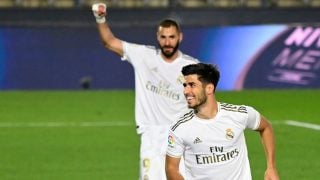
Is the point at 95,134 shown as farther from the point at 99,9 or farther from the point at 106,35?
the point at 99,9

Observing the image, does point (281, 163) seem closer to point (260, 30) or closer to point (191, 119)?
point (191, 119)

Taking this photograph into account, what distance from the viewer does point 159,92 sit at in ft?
36.5

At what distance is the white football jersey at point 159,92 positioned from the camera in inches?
435

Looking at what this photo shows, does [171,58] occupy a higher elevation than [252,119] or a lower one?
lower

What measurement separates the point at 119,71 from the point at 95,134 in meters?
6.62

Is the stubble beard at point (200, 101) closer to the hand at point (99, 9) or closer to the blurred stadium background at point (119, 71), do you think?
the hand at point (99, 9)

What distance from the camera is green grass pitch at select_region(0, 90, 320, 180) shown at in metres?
14.4

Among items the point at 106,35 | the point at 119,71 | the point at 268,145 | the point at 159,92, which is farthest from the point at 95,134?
the point at 268,145

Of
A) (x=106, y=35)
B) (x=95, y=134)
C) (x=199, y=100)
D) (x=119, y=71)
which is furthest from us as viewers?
(x=119, y=71)

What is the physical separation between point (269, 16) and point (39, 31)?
9043 millimetres

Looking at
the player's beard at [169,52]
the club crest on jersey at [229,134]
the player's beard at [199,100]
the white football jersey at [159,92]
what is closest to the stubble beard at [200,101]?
the player's beard at [199,100]

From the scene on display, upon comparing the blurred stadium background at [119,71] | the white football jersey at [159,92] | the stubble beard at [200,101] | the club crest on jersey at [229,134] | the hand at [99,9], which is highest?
the hand at [99,9]

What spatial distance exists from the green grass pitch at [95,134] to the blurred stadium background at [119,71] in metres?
0.03

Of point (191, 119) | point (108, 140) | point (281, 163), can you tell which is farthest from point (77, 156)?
point (191, 119)
